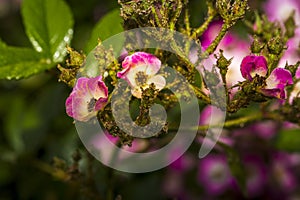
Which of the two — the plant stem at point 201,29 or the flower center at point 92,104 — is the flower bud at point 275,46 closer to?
the plant stem at point 201,29

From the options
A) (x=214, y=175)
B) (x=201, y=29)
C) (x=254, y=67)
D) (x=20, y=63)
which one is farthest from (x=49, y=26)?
(x=214, y=175)

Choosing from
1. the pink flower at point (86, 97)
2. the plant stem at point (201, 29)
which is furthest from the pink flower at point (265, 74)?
the pink flower at point (86, 97)

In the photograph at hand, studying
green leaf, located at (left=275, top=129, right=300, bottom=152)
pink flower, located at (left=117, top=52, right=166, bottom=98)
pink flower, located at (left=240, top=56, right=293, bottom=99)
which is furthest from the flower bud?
green leaf, located at (left=275, top=129, right=300, bottom=152)

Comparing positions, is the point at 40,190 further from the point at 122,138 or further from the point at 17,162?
the point at 122,138

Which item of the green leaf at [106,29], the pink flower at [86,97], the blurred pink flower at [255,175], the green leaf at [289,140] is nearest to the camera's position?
the pink flower at [86,97]

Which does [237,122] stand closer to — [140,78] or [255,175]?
[140,78]

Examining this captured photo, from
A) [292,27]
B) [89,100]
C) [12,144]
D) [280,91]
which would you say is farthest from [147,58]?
[12,144]
